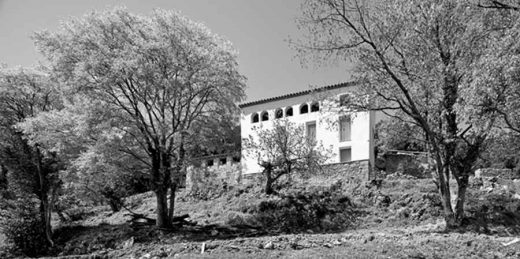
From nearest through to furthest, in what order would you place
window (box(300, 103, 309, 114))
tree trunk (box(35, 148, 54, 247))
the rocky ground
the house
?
the rocky ground
tree trunk (box(35, 148, 54, 247))
the house
window (box(300, 103, 309, 114))

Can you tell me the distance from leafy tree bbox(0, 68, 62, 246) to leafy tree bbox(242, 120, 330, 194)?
981 centimetres

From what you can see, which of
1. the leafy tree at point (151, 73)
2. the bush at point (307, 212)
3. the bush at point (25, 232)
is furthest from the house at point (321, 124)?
the bush at point (25, 232)

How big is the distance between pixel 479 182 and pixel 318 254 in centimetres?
1282

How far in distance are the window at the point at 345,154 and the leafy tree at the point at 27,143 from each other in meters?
15.1

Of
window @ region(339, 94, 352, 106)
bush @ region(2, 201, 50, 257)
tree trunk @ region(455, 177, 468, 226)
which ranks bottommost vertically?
bush @ region(2, 201, 50, 257)

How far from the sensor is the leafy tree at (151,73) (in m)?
12.7

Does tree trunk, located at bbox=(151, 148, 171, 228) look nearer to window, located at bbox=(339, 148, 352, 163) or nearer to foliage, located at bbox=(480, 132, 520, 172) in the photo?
foliage, located at bbox=(480, 132, 520, 172)

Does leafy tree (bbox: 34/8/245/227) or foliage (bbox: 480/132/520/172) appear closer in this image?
foliage (bbox: 480/132/520/172)

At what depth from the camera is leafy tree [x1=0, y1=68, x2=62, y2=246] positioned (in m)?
17.0

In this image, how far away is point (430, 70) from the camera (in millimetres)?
11000

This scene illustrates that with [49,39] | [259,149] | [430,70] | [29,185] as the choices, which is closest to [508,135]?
[430,70]

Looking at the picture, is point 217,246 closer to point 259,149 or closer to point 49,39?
point 49,39

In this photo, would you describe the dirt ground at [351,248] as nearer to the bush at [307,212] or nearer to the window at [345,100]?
the window at [345,100]

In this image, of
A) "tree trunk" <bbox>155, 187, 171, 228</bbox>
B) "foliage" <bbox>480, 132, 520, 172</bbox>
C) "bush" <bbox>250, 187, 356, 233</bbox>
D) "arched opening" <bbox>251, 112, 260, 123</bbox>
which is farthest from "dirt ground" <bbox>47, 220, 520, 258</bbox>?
"arched opening" <bbox>251, 112, 260, 123</bbox>
